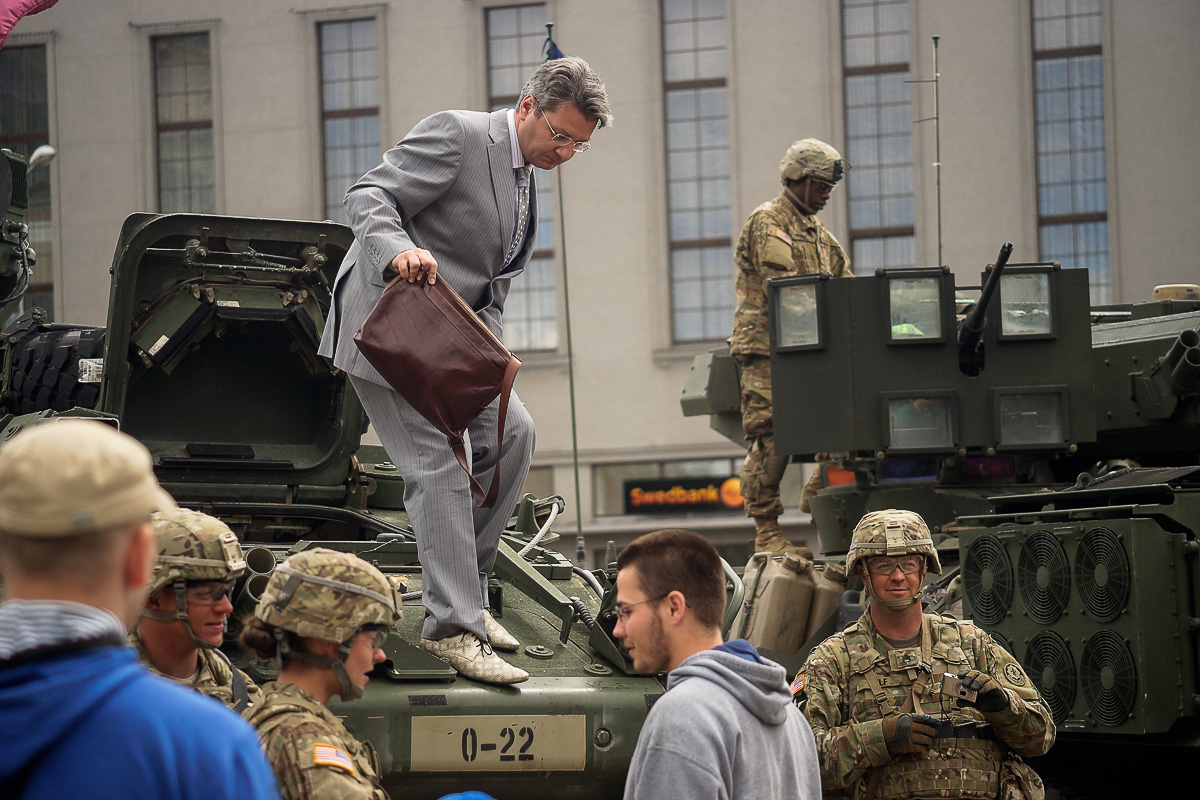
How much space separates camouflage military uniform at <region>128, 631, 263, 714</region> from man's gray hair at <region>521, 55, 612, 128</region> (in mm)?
1954

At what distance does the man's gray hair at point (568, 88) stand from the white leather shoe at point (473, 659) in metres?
1.68

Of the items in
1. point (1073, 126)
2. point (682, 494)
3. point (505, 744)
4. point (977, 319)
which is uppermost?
point (1073, 126)

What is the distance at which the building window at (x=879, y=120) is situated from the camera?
73.0ft

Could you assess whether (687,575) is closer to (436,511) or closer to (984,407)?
(436,511)

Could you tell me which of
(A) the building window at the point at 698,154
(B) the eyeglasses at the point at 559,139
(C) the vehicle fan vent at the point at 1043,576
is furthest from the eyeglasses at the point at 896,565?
(A) the building window at the point at 698,154

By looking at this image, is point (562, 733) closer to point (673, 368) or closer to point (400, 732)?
point (400, 732)

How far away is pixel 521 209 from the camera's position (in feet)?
16.4

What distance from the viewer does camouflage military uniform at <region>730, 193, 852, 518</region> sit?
9422 millimetres

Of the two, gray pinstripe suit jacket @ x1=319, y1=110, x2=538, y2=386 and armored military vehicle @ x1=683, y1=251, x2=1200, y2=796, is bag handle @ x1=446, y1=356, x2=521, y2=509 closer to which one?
gray pinstripe suit jacket @ x1=319, y1=110, x2=538, y2=386

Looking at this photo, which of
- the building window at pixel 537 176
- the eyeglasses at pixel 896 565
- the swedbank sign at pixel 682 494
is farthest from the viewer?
the building window at pixel 537 176

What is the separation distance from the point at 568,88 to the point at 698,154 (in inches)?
718

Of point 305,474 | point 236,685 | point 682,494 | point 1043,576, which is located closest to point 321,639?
point 236,685

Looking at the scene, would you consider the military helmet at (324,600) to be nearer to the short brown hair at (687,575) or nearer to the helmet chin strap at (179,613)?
the short brown hair at (687,575)

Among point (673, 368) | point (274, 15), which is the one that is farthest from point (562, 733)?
point (274, 15)
